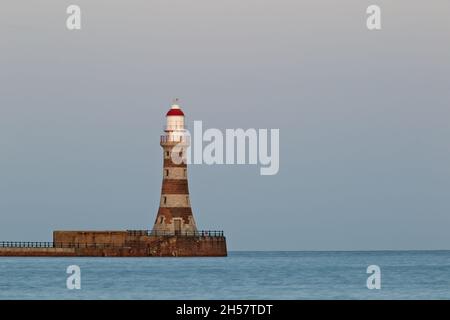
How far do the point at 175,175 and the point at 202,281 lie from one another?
1792cm

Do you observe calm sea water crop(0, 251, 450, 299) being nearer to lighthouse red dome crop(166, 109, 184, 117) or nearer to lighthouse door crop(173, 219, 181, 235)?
lighthouse door crop(173, 219, 181, 235)

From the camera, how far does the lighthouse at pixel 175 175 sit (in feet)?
326

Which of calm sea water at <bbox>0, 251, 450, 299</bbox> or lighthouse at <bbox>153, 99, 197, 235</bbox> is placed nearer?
calm sea water at <bbox>0, 251, 450, 299</bbox>

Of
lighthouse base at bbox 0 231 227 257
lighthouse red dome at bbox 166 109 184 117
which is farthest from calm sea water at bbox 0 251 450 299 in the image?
lighthouse red dome at bbox 166 109 184 117

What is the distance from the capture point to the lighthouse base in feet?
336

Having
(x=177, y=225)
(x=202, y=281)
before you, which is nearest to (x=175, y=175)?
(x=177, y=225)

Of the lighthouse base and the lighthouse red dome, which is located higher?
the lighthouse red dome

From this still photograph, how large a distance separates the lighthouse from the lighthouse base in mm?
1816

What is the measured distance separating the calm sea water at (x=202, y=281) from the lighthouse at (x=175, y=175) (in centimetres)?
326

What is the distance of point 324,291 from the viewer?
75750 millimetres

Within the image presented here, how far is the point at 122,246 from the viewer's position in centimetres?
10506

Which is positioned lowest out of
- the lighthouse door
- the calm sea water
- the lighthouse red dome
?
the calm sea water
